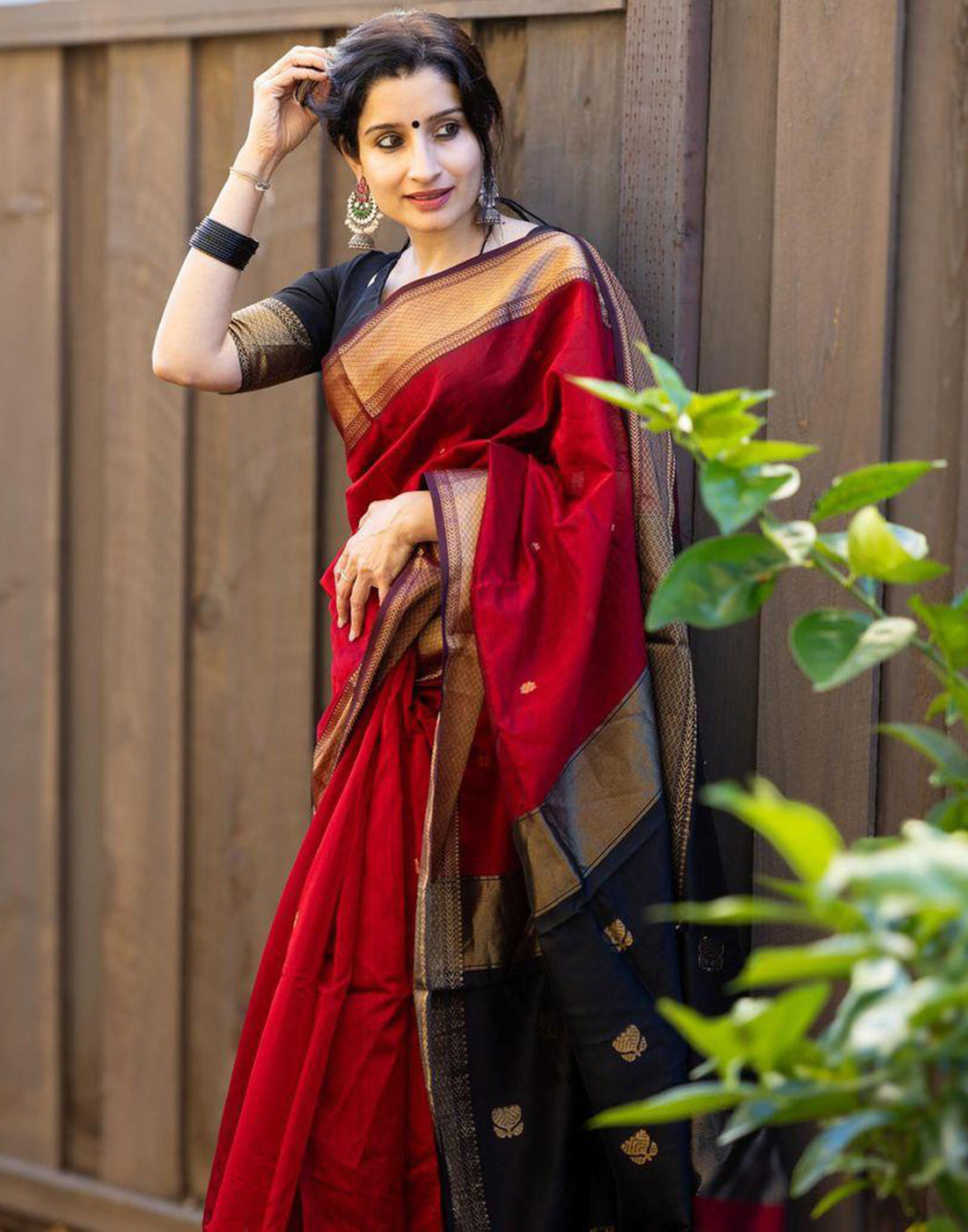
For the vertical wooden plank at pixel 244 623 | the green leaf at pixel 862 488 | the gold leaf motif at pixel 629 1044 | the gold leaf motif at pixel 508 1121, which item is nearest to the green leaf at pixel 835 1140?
the green leaf at pixel 862 488

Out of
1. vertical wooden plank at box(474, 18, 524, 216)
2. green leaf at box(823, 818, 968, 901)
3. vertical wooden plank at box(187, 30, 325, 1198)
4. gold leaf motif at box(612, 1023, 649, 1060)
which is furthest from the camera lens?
vertical wooden plank at box(187, 30, 325, 1198)

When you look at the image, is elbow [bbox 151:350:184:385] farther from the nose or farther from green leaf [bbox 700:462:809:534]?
green leaf [bbox 700:462:809:534]

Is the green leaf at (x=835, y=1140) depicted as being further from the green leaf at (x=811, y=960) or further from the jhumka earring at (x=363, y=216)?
the jhumka earring at (x=363, y=216)

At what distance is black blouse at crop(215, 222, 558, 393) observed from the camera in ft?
6.33

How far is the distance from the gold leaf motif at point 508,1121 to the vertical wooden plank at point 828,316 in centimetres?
39

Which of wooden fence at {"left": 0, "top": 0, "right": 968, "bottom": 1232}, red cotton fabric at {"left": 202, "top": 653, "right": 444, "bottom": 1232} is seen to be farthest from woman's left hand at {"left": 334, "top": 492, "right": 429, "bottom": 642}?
wooden fence at {"left": 0, "top": 0, "right": 968, "bottom": 1232}

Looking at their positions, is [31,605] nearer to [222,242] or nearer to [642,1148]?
[222,242]

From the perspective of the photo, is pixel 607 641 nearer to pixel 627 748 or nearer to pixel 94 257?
pixel 627 748

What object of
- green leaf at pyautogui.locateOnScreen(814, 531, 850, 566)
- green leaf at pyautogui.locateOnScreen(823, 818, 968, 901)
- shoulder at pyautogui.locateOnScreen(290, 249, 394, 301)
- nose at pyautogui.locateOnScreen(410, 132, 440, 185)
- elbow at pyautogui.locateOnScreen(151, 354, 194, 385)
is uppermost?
nose at pyautogui.locateOnScreen(410, 132, 440, 185)

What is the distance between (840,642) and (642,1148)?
960 mm

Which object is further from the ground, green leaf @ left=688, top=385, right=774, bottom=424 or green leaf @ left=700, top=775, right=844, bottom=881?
green leaf @ left=688, top=385, right=774, bottom=424

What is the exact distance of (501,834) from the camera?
1.78 meters

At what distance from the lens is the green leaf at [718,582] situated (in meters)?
0.90

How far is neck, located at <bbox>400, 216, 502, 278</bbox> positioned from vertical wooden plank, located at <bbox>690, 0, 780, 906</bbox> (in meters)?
Result: 0.29
